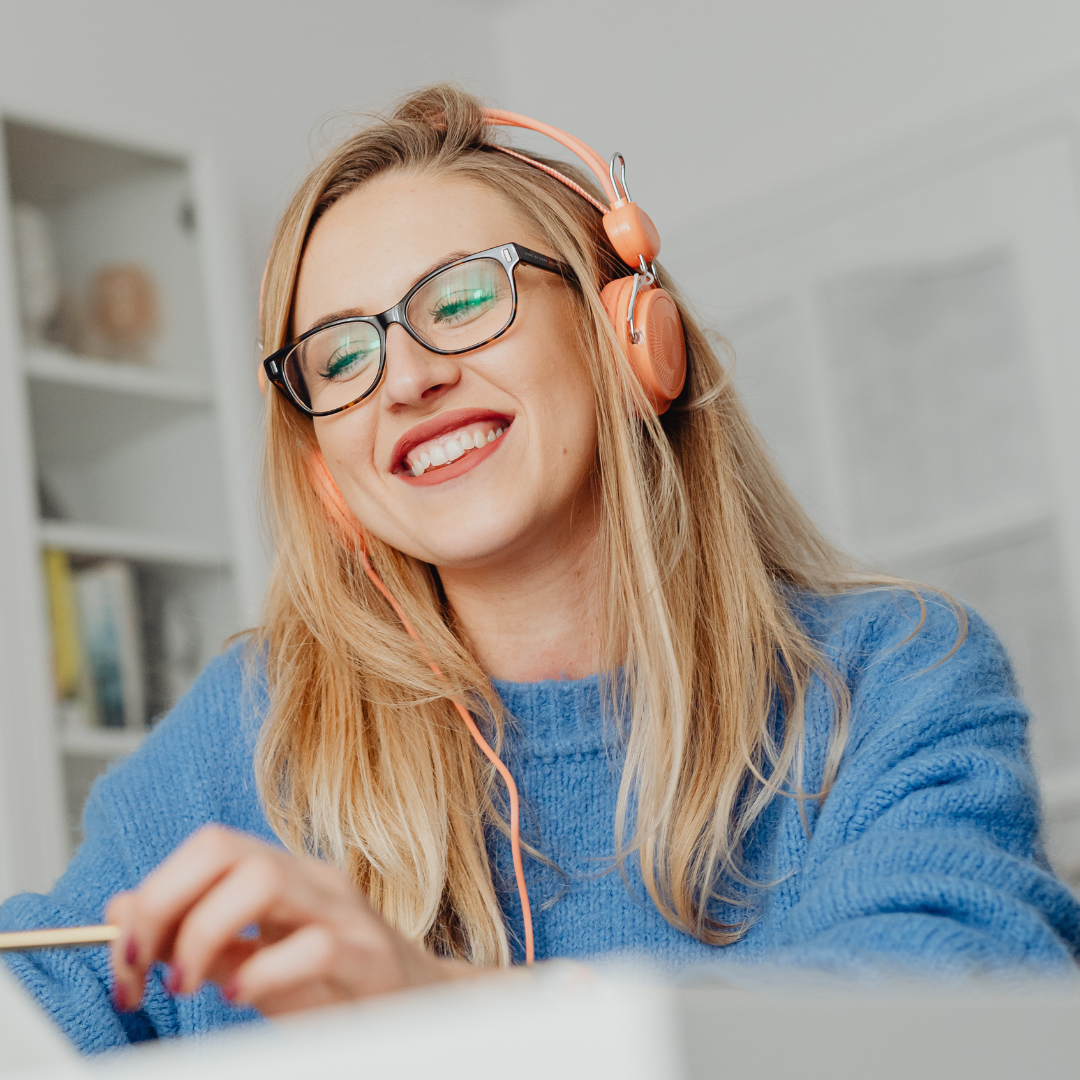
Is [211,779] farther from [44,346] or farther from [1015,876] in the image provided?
[44,346]

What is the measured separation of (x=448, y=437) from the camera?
3.82 ft

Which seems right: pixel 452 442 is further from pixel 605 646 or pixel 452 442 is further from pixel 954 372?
pixel 954 372

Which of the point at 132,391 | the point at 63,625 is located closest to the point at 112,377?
the point at 132,391

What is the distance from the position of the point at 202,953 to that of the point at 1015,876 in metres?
0.45

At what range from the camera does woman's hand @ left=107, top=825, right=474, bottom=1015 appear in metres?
0.51

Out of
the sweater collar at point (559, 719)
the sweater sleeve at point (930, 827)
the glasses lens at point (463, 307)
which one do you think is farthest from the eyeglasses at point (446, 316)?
the sweater sleeve at point (930, 827)

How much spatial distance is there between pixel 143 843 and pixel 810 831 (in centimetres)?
56

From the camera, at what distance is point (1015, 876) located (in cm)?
73

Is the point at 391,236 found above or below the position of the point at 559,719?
above

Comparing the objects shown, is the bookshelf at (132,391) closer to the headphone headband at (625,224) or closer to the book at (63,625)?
the book at (63,625)

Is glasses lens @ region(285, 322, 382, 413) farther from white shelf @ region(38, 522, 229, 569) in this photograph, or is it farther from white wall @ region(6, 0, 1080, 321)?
white wall @ region(6, 0, 1080, 321)

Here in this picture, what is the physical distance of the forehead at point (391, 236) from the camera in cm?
118

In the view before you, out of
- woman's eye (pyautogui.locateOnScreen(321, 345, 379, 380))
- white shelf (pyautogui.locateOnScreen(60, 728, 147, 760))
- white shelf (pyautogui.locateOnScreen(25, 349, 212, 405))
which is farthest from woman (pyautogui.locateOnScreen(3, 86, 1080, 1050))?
white shelf (pyautogui.locateOnScreen(25, 349, 212, 405))

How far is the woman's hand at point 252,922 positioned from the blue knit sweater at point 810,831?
206 millimetres
